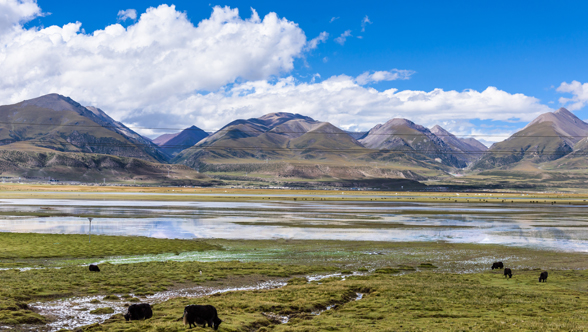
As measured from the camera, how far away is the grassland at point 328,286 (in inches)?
581

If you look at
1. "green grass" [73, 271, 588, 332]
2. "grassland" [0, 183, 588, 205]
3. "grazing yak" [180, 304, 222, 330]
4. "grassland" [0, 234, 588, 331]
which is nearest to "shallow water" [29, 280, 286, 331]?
"grassland" [0, 234, 588, 331]

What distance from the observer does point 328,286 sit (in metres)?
20.9

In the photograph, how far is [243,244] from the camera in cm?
3691

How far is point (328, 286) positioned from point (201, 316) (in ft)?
28.0

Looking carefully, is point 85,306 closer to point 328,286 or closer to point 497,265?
point 328,286

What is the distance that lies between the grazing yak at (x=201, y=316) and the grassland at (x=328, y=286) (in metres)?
0.37

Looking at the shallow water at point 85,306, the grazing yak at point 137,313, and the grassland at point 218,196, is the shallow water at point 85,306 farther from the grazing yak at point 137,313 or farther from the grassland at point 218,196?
the grassland at point 218,196

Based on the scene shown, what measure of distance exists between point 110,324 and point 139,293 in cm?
504

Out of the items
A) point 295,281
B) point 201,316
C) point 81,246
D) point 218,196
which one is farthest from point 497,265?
point 218,196

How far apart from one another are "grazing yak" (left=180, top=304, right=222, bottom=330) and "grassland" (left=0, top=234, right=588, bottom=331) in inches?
14.5

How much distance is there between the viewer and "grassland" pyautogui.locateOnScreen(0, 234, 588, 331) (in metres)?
14.8

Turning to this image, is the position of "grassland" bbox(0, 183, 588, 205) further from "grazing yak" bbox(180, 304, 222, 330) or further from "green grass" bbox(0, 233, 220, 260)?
"grazing yak" bbox(180, 304, 222, 330)

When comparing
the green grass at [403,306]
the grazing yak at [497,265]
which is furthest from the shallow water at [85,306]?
the grazing yak at [497,265]

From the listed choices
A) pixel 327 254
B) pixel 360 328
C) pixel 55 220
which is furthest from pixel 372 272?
pixel 55 220
